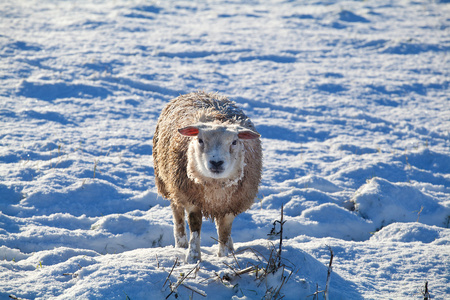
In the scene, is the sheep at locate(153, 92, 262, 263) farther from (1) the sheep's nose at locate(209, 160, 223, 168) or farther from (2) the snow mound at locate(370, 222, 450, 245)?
(2) the snow mound at locate(370, 222, 450, 245)

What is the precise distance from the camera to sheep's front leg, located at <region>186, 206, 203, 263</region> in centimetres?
357

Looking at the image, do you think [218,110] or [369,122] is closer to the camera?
[218,110]

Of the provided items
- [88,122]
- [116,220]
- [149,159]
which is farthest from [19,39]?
[116,220]

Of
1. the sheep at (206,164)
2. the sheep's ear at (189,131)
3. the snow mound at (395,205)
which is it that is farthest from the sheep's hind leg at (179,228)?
the snow mound at (395,205)

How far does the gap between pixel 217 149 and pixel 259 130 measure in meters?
4.25

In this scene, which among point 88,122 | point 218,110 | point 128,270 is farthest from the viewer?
point 88,122

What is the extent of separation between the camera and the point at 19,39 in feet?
33.7

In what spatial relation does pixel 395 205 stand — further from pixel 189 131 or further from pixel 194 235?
pixel 189 131

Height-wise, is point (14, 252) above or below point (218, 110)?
below

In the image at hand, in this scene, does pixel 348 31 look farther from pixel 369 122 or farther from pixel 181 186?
pixel 181 186

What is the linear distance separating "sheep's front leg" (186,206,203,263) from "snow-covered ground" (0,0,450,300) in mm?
116

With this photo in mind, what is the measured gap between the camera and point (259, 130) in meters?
7.37

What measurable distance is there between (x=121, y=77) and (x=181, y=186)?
576cm

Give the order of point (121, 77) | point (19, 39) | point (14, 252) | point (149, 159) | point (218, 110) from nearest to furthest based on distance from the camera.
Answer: point (14, 252) < point (218, 110) < point (149, 159) < point (121, 77) < point (19, 39)
